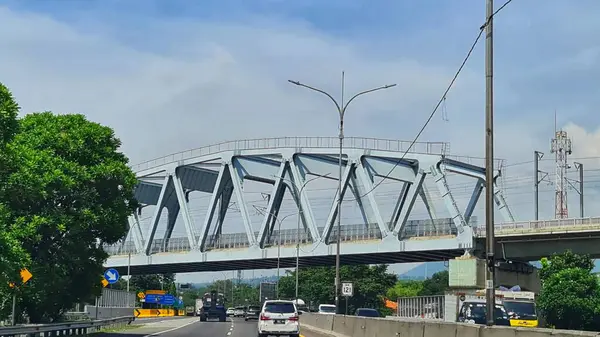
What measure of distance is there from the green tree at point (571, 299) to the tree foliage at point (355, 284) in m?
41.0

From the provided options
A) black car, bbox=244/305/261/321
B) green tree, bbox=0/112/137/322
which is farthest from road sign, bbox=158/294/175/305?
green tree, bbox=0/112/137/322

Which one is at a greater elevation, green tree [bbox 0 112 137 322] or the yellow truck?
green tree [bbox 0 112 137 322]

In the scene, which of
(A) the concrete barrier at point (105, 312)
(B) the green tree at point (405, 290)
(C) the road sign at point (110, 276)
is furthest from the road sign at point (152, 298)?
(C) the road sign at point (110, 276)

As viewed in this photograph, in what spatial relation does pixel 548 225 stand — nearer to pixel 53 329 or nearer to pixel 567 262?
pixel 567 262

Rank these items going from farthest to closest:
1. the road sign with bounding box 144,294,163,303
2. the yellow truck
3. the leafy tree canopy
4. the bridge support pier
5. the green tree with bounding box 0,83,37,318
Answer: the road sign with bounding box 144,294,163,303 → the bridge support pier → the leafy tree canopy → the yellow truck → the green tree with bounding box 0,83,37,318

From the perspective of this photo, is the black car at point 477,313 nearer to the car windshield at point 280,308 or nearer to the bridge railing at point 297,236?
the car windshield at point 280,308

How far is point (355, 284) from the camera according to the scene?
357 ft

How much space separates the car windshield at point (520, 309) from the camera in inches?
1390

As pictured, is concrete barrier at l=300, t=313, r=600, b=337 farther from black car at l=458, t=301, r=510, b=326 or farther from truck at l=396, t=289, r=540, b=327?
truck at l=396, t=289, r=540, b=327

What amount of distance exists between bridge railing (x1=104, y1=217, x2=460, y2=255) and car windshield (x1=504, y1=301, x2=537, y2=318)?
42288 millimetres

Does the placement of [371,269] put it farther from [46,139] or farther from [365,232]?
[46,139]

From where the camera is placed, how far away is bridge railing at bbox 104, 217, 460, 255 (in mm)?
81500

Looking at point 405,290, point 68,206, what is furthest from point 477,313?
point 405,290

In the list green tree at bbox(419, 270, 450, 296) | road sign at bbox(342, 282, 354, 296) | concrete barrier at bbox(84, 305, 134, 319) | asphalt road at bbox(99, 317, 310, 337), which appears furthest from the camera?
green tree at bbox(419, 270, 450, 296)
